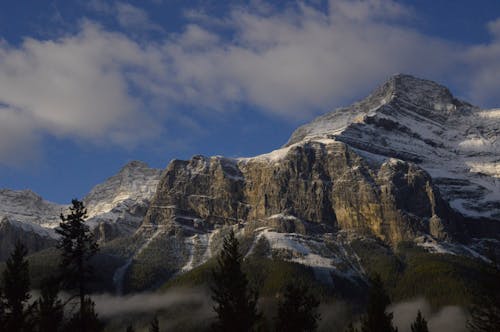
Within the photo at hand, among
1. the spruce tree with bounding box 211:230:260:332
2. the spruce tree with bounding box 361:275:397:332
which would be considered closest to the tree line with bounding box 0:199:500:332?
the spruce tree with bounding box 211:230:260:332

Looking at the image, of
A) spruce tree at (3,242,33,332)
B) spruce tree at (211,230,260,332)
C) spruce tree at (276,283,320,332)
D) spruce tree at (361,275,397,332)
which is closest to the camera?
spruce tree at (211,230,260,332)

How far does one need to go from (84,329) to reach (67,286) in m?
4.57

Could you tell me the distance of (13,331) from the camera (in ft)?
203

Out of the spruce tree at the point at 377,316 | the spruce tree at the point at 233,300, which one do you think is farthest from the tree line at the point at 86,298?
the spruce tree at the point at 377,316

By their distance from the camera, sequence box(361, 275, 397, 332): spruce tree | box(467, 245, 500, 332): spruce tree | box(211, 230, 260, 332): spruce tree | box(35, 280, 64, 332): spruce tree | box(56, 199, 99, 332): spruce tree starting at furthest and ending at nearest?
box(361, 275, 397, 332): spruce tree < box(35, 280, 64, 332): spruce tree < box(211, 230, 260, 332): spruce tree < box(56, 199, 99, 332): spruce tree < box(467, 245, 500, 332): spruce tree

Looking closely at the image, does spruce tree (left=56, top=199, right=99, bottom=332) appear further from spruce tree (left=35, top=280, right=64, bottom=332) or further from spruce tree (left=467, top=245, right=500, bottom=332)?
spruce tree (left=467, top=245, right=500, bottom=332)

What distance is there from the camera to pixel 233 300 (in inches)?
2948

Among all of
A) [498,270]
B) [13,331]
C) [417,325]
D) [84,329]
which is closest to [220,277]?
[84,329]

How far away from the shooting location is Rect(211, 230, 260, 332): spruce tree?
7356cm

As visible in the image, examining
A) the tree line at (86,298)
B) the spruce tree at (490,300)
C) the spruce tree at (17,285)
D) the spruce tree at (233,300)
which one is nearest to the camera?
the spruce tree at (490,300)

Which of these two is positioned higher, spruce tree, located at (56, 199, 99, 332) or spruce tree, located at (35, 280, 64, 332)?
spruce tree, located at (56, 199, 99, 332)

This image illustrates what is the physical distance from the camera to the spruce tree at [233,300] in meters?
73.6

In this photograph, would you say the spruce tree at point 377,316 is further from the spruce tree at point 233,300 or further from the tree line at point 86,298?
the spruce tree at point 233,300

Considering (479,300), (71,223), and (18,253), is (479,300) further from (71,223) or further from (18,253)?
(18,253)
